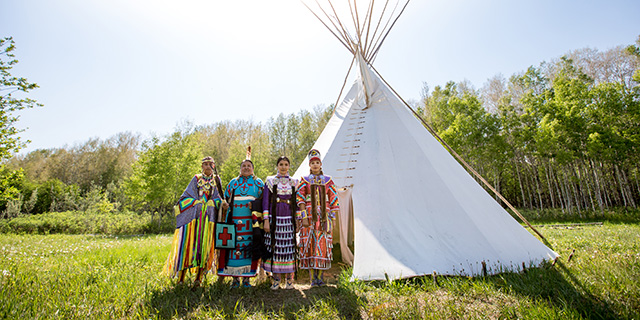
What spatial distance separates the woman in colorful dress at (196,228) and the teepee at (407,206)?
1538mm

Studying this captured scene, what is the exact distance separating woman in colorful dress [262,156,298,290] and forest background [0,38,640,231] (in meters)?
5.11

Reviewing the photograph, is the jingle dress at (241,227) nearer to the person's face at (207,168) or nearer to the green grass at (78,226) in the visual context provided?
the person's face at (207,168)

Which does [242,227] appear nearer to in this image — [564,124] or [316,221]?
[316,221]

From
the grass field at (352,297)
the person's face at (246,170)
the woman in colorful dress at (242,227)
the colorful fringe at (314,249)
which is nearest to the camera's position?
the grass field at (352,297)

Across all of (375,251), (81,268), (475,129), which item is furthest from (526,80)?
(81,268)

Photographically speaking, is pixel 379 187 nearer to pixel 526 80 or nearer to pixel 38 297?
pixel 38 297

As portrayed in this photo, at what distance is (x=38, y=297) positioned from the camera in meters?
2.08

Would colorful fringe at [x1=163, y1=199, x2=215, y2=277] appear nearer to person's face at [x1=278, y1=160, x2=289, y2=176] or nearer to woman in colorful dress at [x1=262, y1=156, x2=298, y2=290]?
woman in colorful dress at [x1=262, y1=156, x2=298, y2=290]

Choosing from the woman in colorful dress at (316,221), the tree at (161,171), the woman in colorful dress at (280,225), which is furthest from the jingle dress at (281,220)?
the tree at (161,171)

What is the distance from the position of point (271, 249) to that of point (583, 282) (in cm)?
271

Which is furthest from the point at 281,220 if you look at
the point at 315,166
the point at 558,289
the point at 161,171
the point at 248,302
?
the point at 161,171

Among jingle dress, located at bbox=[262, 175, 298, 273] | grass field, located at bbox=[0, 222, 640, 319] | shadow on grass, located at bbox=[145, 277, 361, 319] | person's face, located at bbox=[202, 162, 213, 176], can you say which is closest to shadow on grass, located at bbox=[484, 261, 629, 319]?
grass field, located at bbox=[0, 222, 640, 319]

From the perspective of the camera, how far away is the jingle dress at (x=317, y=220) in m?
2.81

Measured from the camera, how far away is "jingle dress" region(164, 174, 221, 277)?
8.45ft
